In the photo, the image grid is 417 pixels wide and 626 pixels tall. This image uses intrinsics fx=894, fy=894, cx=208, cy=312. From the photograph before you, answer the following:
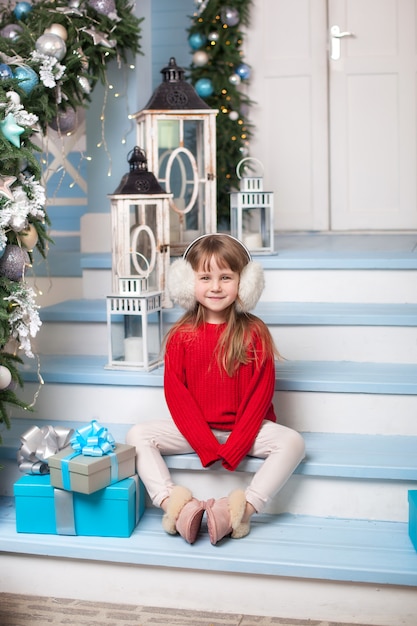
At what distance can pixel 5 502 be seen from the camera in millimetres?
2773

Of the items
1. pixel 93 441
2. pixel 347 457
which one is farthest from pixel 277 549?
pixel 93 441

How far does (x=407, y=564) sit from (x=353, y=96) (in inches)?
129

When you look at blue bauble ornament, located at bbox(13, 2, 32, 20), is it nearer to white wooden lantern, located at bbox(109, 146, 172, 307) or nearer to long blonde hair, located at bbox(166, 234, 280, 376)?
white wooden lantern, located at bbox(109, 146, 172, 307)

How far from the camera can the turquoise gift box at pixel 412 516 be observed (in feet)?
7.75

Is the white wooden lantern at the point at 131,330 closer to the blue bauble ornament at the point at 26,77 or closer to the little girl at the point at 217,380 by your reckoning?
the little girl at the point at 217,380

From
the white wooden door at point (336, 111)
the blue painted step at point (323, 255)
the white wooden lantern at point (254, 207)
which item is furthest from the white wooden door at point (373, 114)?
the white wooden lantern at point (254, 207)

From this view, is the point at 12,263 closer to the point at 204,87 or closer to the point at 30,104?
the point at 30,104

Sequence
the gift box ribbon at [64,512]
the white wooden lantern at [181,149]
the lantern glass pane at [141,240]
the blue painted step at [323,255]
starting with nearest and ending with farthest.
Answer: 1. the gift box ribbon at [64,512]
2. the lantern glass pane at [141,240]
3. the blue painted step at [323,255]
4. the white wooden lantern at [181,149]

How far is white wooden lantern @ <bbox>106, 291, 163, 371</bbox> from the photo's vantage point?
3.00 metres

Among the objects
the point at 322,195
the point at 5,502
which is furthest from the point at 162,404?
the point at 322,195

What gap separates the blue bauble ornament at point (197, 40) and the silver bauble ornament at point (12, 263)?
262 centimetres

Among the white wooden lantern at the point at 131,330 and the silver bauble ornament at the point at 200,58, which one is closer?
the white wooden lantern at the point at 131,330

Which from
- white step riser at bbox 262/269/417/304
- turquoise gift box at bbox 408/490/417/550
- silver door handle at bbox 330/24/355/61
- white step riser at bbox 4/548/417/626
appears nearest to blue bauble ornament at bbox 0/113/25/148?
white step riser at bbox 4/548/417/626

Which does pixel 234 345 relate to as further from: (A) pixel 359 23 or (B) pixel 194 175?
(A) pixel 359 23
